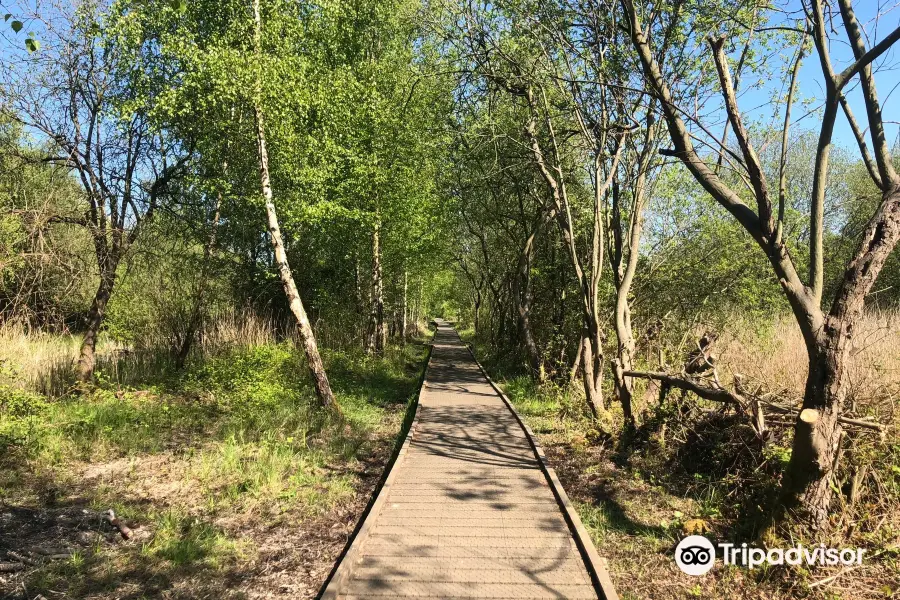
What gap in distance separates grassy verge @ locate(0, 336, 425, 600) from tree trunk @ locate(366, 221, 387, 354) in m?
6.14

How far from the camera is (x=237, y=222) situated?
14.6 meters

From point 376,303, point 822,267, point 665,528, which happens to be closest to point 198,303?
point 376,303

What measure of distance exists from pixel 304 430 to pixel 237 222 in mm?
8274

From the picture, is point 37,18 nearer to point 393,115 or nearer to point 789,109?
point 393,115

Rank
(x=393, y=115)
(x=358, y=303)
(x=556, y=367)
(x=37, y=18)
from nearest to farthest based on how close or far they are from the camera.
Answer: (x=37, y=18) → (x=556, y=367) → (x=393, y=115) → (x=358, y=303)

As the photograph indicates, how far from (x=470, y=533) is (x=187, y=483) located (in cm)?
387

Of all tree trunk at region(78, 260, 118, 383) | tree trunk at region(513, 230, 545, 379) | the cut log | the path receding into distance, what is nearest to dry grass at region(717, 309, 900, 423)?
the path receding into distance

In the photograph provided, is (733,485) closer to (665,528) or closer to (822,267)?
(665,528)

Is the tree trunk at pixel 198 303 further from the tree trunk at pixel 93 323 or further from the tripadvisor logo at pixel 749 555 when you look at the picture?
the tripadvisor logo at pixel 749 555

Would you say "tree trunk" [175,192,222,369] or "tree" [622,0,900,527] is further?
"tree trunk" [175,192,222,369]

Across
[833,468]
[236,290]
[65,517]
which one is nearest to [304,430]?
[65,517]

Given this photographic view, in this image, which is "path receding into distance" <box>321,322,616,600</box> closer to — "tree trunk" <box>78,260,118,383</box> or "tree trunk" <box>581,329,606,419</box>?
"tree trunk" <box>581,329,606,419</box>

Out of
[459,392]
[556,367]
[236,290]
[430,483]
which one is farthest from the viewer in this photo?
[236,290]

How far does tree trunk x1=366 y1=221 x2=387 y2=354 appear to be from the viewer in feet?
54.9
